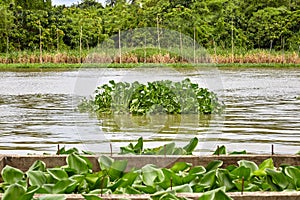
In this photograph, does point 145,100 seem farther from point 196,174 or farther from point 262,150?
point 196,174

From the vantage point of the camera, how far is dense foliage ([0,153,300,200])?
2547 mm

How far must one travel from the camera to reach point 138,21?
100 ft

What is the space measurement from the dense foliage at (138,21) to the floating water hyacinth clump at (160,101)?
71.7 feet

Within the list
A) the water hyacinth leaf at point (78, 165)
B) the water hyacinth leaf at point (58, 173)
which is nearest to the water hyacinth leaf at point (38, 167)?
the water hyacinth leaf at point (78, 165)

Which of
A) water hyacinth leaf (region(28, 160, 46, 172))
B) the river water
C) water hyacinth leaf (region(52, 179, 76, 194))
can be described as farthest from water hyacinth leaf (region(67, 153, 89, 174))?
the river water

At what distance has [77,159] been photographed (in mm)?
2953

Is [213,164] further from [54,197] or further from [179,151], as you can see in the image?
[54,197]

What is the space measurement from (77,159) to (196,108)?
5728 mm

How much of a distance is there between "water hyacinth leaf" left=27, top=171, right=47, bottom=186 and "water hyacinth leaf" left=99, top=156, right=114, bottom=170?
1.14ft

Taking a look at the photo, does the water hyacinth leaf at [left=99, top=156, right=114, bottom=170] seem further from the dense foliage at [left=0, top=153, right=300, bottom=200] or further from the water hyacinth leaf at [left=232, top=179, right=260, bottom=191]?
the water hyacinth leaf at [left=232, top=179, right=260, bottom=191]

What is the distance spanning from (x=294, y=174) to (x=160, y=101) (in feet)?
19.9

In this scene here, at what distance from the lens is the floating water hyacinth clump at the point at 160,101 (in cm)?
862

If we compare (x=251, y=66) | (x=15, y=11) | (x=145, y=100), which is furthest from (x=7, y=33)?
(x=145, y=100)

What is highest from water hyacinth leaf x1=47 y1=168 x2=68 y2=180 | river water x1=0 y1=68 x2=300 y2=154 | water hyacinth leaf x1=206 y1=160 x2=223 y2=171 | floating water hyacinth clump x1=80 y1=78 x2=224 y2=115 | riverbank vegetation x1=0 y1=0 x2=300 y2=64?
riverbank vegetation x1=0 y1=0 x2=300 y2=64
